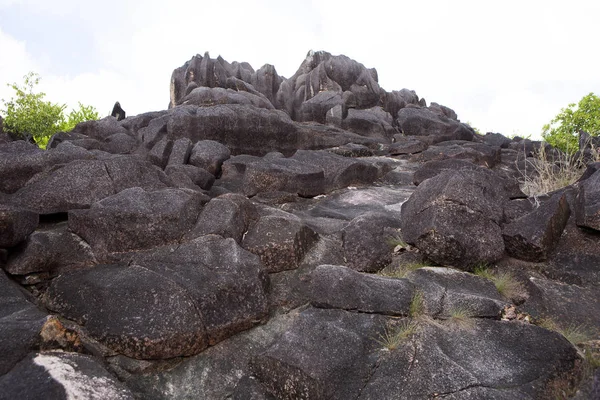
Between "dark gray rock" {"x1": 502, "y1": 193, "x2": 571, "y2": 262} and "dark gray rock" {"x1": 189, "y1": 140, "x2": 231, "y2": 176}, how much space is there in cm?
1037

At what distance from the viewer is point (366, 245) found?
30.0 ft

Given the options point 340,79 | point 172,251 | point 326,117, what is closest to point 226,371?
point 172,251

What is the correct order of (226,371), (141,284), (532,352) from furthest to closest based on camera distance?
(141,284) < (226,371) < (532,352)

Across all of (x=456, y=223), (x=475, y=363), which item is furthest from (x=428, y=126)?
(x=475, y=363)

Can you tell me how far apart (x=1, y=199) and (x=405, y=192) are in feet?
35.5

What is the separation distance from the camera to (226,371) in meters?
6.64

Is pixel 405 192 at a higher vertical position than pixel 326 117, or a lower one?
lower

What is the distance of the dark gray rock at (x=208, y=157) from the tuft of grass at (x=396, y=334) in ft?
36.0

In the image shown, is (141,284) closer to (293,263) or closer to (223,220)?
(223,220)

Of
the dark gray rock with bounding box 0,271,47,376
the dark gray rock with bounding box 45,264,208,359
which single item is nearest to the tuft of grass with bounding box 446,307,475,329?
the dark gray rock with bounding box 45,264,208,359

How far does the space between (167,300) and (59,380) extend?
2.07 metres

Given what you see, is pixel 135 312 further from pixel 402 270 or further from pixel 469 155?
pixel 469 155

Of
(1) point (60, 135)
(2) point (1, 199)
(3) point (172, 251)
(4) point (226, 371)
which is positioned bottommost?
(4) point (226, 371)

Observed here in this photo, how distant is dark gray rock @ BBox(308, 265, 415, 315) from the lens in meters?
7.06
